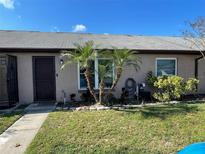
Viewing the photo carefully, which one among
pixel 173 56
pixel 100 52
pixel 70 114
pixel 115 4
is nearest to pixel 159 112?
pixel 70 114

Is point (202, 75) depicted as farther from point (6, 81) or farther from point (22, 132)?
point (6, 81)

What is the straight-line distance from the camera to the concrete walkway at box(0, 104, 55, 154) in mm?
4277

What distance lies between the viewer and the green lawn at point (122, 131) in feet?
14.2

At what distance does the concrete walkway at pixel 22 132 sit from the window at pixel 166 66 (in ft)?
20.3

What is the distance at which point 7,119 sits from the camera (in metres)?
6.49

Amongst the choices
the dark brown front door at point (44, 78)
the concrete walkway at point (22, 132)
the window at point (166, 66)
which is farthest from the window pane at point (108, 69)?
the concrete walkway at point (22, 132)

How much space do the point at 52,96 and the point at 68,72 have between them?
148 centimetres

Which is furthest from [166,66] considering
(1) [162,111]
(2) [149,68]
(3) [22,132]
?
(3) [22,132]

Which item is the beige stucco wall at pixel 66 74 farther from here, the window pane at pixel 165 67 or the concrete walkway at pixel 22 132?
the concrete walkway at pixel 22 132

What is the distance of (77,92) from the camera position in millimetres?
9664

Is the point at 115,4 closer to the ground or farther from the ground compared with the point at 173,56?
farther from the ground

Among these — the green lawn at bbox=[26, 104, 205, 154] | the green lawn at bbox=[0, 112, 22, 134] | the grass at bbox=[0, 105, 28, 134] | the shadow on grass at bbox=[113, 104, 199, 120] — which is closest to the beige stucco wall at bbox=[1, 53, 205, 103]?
the grass at bbox=[0, 105, 28, 134]

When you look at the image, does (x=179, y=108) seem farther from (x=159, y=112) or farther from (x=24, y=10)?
(x=24, y=10)

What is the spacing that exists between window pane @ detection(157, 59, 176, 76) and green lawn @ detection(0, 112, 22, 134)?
7254 mm
